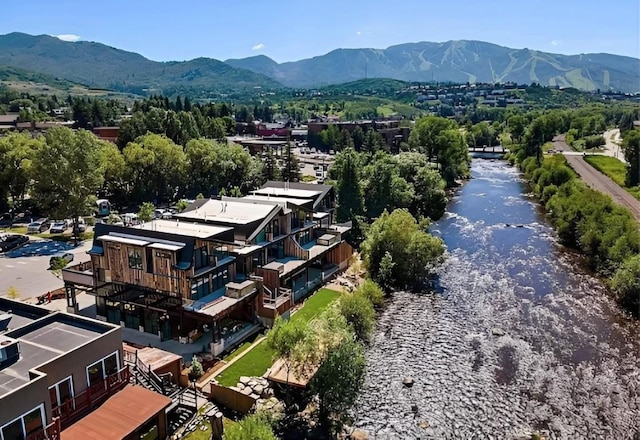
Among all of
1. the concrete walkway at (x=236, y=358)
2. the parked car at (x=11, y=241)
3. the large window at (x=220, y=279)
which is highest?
the large window at (x=220, y=279)

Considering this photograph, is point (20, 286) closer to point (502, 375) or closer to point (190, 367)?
point (190, 367)

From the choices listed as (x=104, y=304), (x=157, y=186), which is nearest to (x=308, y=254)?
(x=104, y=304)

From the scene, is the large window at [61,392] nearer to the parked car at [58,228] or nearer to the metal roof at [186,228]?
the metal roof at [186,228]

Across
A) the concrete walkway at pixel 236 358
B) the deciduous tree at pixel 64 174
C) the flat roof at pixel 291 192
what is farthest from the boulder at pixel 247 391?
the deciduous tree at pixel 64 174

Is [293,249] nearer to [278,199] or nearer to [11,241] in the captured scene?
[278,199]

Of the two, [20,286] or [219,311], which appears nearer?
[219,311]

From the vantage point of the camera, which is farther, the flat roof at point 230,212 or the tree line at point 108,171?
the tree line at point 108,171

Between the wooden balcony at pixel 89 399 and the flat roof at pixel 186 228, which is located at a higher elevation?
the flat roof at pixel 186 228
